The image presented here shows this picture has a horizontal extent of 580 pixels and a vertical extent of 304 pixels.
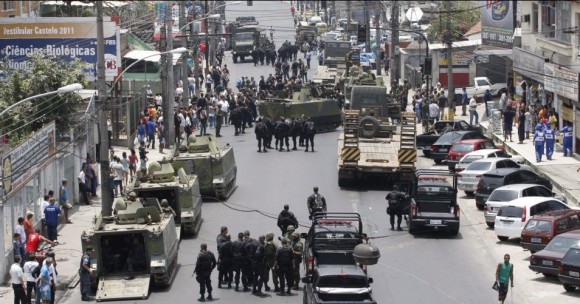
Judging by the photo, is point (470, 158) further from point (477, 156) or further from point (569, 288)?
point (569, 288)

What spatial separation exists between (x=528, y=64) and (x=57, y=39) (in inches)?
871

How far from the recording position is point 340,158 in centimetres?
4650

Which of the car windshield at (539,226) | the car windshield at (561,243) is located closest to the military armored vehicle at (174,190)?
the car windshield at (539,226)

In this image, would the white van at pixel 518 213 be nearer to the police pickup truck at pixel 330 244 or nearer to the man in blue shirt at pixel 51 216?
the police pickup truck at pixel 330 244

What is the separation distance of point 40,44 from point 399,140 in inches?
656

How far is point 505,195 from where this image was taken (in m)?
40.4

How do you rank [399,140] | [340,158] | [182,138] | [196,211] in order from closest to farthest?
[196,211], [340,158], [399,140], [182,138]

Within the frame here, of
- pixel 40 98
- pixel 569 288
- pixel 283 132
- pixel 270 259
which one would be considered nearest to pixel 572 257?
pixel 569 288

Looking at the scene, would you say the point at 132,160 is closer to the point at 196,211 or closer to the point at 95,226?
the point at 196,211

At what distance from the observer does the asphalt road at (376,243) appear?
107 feet

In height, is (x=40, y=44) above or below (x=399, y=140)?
above

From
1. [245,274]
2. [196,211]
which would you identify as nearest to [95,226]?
[245,274]

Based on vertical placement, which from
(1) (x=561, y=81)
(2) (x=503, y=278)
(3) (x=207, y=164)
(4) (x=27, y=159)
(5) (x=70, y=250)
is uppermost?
(1) (x=561, y=81)

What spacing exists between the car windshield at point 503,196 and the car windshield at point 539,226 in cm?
399
